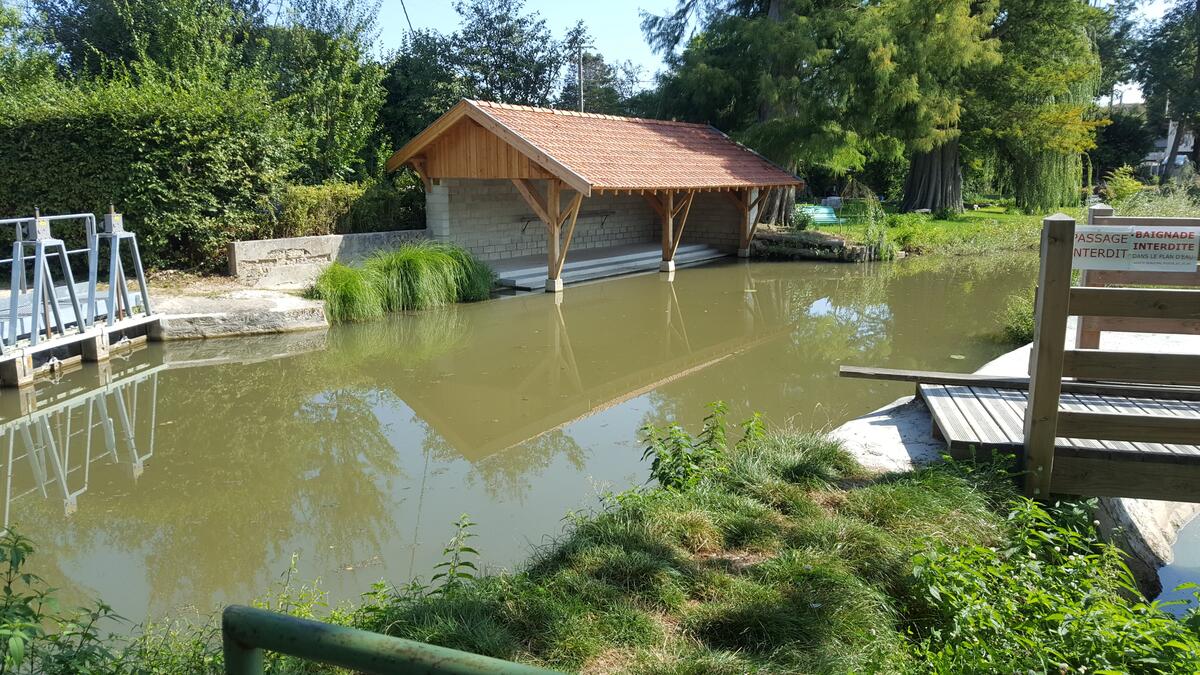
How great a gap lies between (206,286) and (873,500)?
34.3 feet

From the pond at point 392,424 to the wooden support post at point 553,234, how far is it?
84 cm

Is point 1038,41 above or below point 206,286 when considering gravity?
above

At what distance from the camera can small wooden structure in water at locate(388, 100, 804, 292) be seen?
13.6 m

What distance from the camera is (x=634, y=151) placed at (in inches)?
629

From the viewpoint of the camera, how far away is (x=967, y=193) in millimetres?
33531

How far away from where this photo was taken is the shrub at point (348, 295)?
11.5 meters

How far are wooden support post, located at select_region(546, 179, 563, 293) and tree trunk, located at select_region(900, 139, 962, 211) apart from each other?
15.2m

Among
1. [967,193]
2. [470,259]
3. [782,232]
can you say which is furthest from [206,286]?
[967,193]

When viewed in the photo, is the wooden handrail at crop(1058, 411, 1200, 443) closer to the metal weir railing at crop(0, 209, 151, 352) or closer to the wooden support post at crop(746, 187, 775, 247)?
the metal weir railing at crop(0, 209, 151, 352)

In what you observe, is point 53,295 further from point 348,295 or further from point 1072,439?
point 1072,439

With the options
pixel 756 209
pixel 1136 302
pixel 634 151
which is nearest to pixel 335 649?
pixel 1136 302

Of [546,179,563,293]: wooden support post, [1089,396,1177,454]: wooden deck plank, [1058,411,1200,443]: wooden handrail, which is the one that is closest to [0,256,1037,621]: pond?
[546,179,563,293]: wooden support post

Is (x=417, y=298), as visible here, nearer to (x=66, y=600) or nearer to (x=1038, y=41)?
(x=66, y=600)

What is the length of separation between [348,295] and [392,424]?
482 cm
